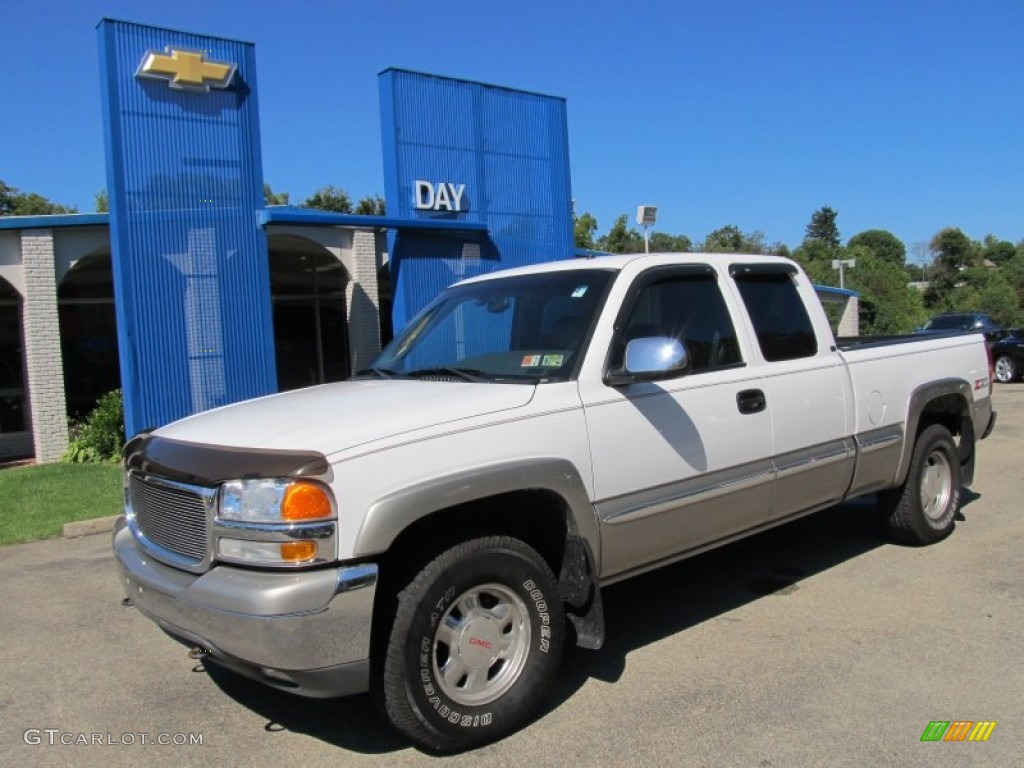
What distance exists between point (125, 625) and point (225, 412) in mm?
1861

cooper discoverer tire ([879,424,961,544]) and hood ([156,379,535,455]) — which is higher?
hood ([156,379,535,455])

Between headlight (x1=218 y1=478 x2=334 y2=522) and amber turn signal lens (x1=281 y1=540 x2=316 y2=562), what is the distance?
9cm

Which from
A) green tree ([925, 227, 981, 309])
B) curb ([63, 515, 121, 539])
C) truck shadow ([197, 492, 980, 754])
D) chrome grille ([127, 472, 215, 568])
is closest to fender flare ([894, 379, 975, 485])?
truck shadow ([197, 492, 980, 754])

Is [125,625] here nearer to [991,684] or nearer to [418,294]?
[991,684]

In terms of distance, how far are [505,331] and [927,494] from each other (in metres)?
3.63

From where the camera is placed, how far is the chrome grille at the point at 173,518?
319cm

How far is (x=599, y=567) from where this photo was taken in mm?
3781

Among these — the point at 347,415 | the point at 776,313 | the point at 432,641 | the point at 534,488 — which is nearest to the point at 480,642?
the point at 432,641

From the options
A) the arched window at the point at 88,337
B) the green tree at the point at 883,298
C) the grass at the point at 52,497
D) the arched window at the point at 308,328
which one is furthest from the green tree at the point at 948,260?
the grass at the point at 52,497

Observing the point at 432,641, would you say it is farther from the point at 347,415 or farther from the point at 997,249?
the point at 997,249

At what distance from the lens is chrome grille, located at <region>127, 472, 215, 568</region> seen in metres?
3.19

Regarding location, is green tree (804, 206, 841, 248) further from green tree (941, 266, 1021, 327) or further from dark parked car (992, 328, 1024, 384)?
dark parked car (992, 328, 1024, 384)

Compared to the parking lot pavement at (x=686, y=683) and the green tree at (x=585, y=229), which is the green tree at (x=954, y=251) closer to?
the green tree at (x=585, y=229)

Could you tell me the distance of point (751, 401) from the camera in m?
4.44
